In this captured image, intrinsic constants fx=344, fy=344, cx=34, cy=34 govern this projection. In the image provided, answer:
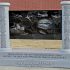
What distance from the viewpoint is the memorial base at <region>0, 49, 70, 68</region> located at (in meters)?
11.6

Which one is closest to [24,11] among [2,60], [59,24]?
[59,24]

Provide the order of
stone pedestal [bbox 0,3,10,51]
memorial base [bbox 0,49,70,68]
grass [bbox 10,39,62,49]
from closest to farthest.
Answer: memorial base [bbox 0,49,70,68], stone pedestal [bbox 0,3,10,51], grass [bbox 10,39,62,49]

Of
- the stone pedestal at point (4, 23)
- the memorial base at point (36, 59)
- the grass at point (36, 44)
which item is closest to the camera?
the memorial base at point (36, 59)

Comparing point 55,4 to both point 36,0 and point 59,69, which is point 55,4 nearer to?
point 36,0

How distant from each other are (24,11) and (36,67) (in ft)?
54.0

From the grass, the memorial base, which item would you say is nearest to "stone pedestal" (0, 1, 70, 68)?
the memorial base

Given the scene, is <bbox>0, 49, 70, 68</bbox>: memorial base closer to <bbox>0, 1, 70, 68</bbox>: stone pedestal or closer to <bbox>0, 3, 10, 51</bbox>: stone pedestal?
<bbox>0, 1, 70, 68</bbox>: stone pedestal

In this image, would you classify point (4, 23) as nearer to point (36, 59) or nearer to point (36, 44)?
point (36, 59)

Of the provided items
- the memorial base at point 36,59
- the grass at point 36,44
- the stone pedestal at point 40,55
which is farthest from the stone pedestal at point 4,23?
the grass at point 36,44

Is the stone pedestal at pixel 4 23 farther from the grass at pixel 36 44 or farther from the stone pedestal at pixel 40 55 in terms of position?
the grass at pixel 36 44

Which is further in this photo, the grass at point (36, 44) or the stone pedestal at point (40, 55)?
the grass at point (36, 44)

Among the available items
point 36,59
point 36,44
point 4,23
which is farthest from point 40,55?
point 36,44

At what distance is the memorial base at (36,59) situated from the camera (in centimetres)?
1163

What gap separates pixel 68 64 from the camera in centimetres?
1159
